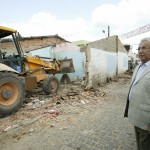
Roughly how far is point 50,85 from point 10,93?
9.06ft

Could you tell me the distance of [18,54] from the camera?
8227mm

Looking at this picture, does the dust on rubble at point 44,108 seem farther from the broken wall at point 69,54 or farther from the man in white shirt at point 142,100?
the broken wall at point 69,54

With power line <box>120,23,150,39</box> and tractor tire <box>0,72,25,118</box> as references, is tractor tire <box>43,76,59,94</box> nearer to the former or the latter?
tractor tire <box>0,72,25,118</box>

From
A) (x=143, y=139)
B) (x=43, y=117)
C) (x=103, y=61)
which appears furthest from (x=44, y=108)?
(x=103, y=61)

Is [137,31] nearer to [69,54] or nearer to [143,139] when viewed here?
[69,54]

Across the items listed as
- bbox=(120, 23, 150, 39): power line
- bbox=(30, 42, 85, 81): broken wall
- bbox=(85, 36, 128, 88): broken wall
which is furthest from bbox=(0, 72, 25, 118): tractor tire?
bbox=(120, 23, 150, 39): power line

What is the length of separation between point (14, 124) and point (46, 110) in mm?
1338

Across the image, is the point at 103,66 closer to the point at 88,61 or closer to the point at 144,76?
the point at 88,61

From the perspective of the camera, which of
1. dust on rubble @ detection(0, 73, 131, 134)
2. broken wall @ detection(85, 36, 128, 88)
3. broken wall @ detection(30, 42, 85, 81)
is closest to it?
dust on rubble @ detection(0, 73, 131, 134)

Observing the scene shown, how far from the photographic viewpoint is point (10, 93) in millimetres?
6688

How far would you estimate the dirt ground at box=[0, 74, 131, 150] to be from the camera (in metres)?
4.92

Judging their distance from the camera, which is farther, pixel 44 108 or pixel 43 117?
pixel 44 108

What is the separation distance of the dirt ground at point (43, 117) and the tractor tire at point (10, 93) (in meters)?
0.22

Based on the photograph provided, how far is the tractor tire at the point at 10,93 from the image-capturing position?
21.1 ft
